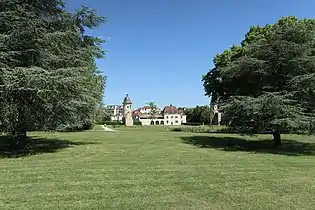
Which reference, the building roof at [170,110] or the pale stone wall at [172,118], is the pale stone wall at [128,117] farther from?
the building roof at [170,110]

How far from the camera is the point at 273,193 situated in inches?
328

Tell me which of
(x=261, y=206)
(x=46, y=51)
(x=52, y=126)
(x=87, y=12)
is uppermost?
(x=87, y=12)

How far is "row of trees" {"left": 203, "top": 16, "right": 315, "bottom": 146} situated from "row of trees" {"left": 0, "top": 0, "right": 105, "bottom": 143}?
28.4 ft

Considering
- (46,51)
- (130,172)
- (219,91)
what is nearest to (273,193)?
(130,172)

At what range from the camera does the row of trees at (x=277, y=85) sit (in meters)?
18.3

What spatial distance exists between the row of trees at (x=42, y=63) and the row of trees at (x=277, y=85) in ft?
28.4

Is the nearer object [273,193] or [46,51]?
[273,193]

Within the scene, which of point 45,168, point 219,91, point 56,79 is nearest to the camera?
point 45,168

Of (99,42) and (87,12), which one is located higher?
(87,12)

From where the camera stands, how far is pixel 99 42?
19.9 meters

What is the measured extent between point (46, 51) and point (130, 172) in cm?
821

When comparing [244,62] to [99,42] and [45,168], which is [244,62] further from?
[45,168]

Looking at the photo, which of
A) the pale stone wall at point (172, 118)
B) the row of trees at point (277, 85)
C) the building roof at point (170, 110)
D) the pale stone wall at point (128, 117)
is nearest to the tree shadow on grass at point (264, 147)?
the row of trees at point (277, 85)

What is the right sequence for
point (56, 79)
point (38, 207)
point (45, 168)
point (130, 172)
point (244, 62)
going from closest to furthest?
point (38, 207) → point (130, 172) → point (45, 168) → point (56, 79) → point (244, 62)
